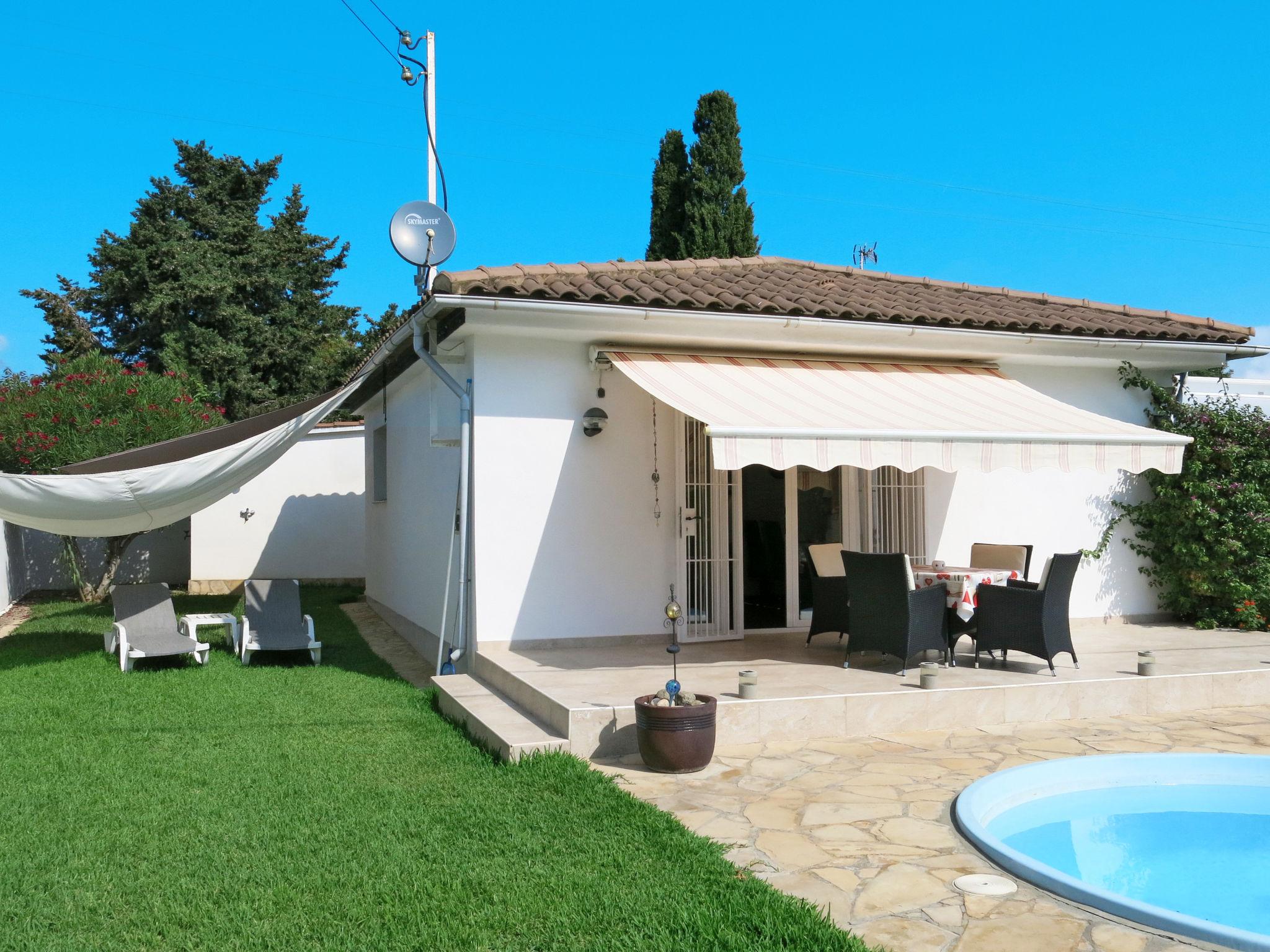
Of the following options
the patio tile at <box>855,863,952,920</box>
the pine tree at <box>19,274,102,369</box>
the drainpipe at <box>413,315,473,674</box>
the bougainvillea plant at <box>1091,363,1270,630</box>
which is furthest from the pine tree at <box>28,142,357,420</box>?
the patio tile at <box>855,863,952,920</box>

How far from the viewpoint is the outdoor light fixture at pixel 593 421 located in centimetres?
1400

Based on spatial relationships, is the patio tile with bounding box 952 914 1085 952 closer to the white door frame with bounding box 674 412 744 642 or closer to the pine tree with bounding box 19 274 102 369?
the white door frame with bounding box 674 412 744 642

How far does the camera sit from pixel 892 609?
477 inches

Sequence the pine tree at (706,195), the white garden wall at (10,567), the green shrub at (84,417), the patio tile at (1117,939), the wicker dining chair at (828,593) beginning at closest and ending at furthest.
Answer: the patio tile at (1117,939)
the wicker dining chair at (828,593)
the white garden wall at (10,567)
the green shrub at (84,417)
the pine tree at (706,195)

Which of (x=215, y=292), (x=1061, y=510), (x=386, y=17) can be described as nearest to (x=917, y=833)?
(x=1061, y=510)

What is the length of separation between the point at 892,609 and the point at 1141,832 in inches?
163

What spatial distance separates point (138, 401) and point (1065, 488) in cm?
2134

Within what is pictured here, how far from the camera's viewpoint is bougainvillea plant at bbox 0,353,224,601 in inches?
906

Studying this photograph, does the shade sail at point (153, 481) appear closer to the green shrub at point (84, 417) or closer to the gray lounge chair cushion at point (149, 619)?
the gray lounge chair cushion at point (149, 619)

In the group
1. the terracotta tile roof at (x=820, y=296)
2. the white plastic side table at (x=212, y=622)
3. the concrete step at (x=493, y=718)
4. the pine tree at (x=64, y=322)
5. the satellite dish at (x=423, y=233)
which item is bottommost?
the concrete step at (x=493, y=718)

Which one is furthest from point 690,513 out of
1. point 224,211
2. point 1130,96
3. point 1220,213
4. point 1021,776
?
point 224,211

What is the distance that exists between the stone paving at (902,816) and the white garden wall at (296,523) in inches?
854

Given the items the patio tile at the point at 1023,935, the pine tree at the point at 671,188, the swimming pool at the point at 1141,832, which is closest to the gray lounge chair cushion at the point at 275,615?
the swimming pool at the point at 1141,832

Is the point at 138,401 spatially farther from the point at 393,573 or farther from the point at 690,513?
the point at 690,513
